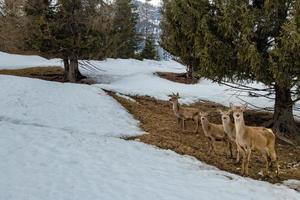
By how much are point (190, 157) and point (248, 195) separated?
116 inches

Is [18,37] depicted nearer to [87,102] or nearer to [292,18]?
[87,102]

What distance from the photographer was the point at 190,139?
51.7 ft

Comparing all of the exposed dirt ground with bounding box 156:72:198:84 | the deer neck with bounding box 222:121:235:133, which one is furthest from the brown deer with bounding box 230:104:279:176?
the exposed dirt ground with bounding box 156:72:198:84

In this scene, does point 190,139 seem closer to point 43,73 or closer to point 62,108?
point 62,108

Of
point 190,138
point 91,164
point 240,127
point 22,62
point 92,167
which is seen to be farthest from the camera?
point 22,62

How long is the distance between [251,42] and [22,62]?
Result: 25.3 metres

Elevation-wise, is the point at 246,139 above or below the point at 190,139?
above

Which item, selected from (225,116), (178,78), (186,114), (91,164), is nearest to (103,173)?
(91,164)

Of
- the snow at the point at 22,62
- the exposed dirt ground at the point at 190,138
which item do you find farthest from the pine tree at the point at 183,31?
the snow at the point at 22,62

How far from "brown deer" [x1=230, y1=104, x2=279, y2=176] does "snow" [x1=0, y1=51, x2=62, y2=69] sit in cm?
2419

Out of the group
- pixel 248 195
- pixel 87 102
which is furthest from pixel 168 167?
pixel 87 102

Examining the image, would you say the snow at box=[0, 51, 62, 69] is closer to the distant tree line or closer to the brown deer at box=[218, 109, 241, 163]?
the distant tree line

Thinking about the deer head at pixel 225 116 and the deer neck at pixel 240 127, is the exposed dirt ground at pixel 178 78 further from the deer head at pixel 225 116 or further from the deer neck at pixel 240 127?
the deer neck at pixel 240 127

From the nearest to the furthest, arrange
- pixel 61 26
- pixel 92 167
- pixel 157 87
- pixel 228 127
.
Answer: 1. pixel 92 167
2. pixel 228 127
3. pixel 61 26
4. pixel 157 87
